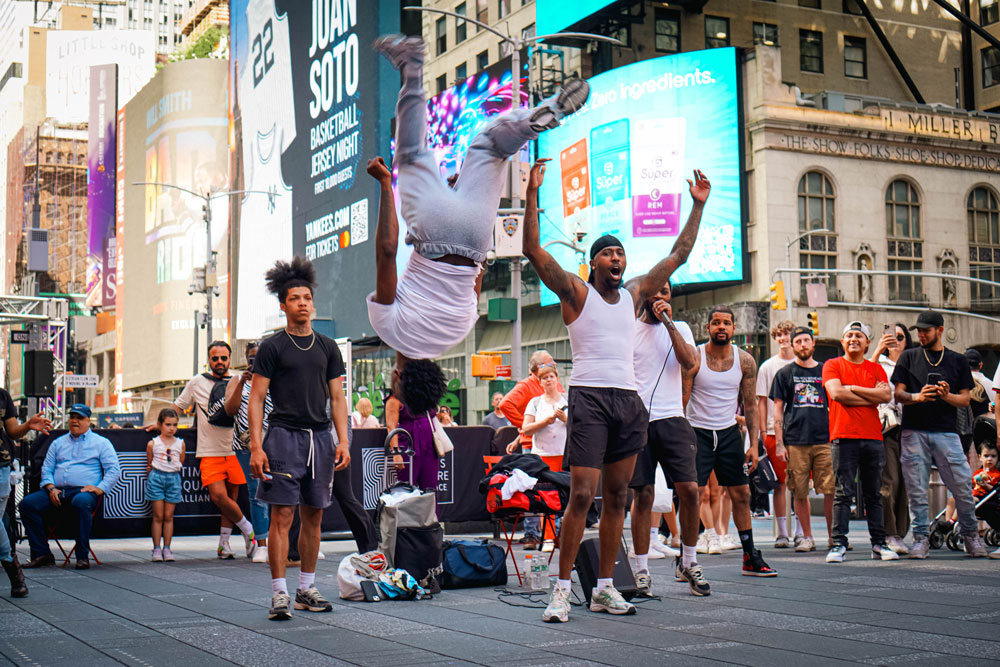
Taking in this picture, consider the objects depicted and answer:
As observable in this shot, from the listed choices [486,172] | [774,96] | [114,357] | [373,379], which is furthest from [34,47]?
[486,172]

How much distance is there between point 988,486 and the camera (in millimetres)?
10852

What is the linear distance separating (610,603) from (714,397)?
2.46m

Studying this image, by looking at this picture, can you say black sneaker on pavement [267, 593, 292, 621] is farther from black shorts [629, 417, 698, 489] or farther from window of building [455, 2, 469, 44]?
window of building [455, 2, 469, 44]

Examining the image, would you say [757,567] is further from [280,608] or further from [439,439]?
[280,608]

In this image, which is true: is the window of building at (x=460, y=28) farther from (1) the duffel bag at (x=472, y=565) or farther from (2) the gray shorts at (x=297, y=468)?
(2) the gray shorts at (x=297, y=468)

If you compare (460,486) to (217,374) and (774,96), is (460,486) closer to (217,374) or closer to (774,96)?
(217,374)

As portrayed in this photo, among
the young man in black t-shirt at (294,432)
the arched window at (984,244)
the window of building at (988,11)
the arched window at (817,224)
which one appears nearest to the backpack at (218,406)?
the young man in black t-shirt at (294,432)

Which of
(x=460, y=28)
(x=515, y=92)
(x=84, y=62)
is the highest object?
(x=84, y=62)

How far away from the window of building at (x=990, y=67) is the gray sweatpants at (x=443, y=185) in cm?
5126

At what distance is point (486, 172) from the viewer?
4.50m

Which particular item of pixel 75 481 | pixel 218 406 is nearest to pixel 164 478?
pixel 75 481

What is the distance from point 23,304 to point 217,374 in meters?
22.0

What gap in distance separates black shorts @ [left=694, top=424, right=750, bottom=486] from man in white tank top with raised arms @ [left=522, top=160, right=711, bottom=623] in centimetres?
198

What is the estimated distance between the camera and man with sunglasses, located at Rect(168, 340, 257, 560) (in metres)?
11.9
